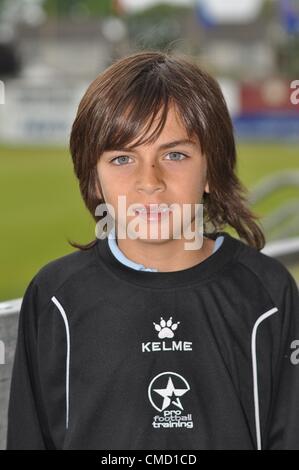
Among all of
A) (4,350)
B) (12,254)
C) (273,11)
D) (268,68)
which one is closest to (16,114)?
(12,254)

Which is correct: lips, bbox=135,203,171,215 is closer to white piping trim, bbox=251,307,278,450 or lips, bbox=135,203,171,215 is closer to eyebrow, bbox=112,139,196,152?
eyebrow, bbox=112,139,196,152

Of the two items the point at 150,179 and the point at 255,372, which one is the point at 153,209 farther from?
the point at 255,372

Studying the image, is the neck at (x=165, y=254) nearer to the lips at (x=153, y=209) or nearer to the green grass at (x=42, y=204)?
the lips at (x=153, y=209)

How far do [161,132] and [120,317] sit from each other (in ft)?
1.49

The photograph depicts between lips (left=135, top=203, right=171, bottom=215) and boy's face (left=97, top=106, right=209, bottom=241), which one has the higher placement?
boy's face (left=97, top=106, right=209, bottom=241)

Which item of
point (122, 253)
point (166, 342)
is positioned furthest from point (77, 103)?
point (166, 342)

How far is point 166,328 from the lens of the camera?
2102mm

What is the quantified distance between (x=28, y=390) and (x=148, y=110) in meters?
0.75

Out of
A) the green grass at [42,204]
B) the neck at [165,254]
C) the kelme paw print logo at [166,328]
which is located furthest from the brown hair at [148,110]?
the green grass at [42,204]

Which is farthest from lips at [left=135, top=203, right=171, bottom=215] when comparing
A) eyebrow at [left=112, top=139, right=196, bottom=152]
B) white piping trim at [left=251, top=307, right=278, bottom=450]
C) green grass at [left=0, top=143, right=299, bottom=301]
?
green grass at [left=0, top=143, right=299, bottom=301]

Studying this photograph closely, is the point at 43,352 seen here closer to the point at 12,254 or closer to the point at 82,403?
the point at 82,403

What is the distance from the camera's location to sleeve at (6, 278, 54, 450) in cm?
220

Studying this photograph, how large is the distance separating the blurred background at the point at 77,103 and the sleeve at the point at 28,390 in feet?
0.77

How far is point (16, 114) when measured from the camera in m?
31.7
